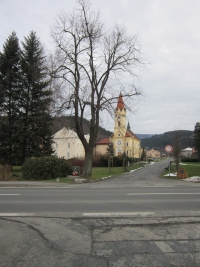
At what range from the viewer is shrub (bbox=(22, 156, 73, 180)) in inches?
926

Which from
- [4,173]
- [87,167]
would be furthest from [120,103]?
[4,173]

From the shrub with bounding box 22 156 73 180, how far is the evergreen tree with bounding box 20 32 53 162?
48.3 ft

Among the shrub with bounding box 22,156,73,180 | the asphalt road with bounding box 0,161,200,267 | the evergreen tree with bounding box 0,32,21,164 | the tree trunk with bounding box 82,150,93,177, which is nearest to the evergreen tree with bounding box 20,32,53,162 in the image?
the evergreen tree with bounding box 0,32,21,164

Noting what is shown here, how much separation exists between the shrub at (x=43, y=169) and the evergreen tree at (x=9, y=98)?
15.4m

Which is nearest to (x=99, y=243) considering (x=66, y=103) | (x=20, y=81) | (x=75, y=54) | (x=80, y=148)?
(x=66, y=103)

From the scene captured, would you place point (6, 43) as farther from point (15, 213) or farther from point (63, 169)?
point (15, 213)

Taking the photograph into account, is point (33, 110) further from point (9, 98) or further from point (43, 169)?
point (43, 169)

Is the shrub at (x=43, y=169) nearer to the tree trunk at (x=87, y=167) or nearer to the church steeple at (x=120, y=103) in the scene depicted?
the tree trunk at (x=87, y=167)

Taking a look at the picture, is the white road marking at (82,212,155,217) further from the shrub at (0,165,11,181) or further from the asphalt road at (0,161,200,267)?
the shrub at (0,165,11,181)

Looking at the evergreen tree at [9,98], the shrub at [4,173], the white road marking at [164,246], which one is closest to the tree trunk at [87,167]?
the shrub at [4,173]

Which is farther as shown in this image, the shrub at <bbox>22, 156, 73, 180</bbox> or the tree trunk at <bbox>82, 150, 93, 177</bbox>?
the tree trunk at <bbox>82, 150, 93, 177</bbox>

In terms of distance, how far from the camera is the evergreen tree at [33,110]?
38.9 meters

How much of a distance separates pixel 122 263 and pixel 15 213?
4.53 m

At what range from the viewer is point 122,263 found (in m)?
4.24
